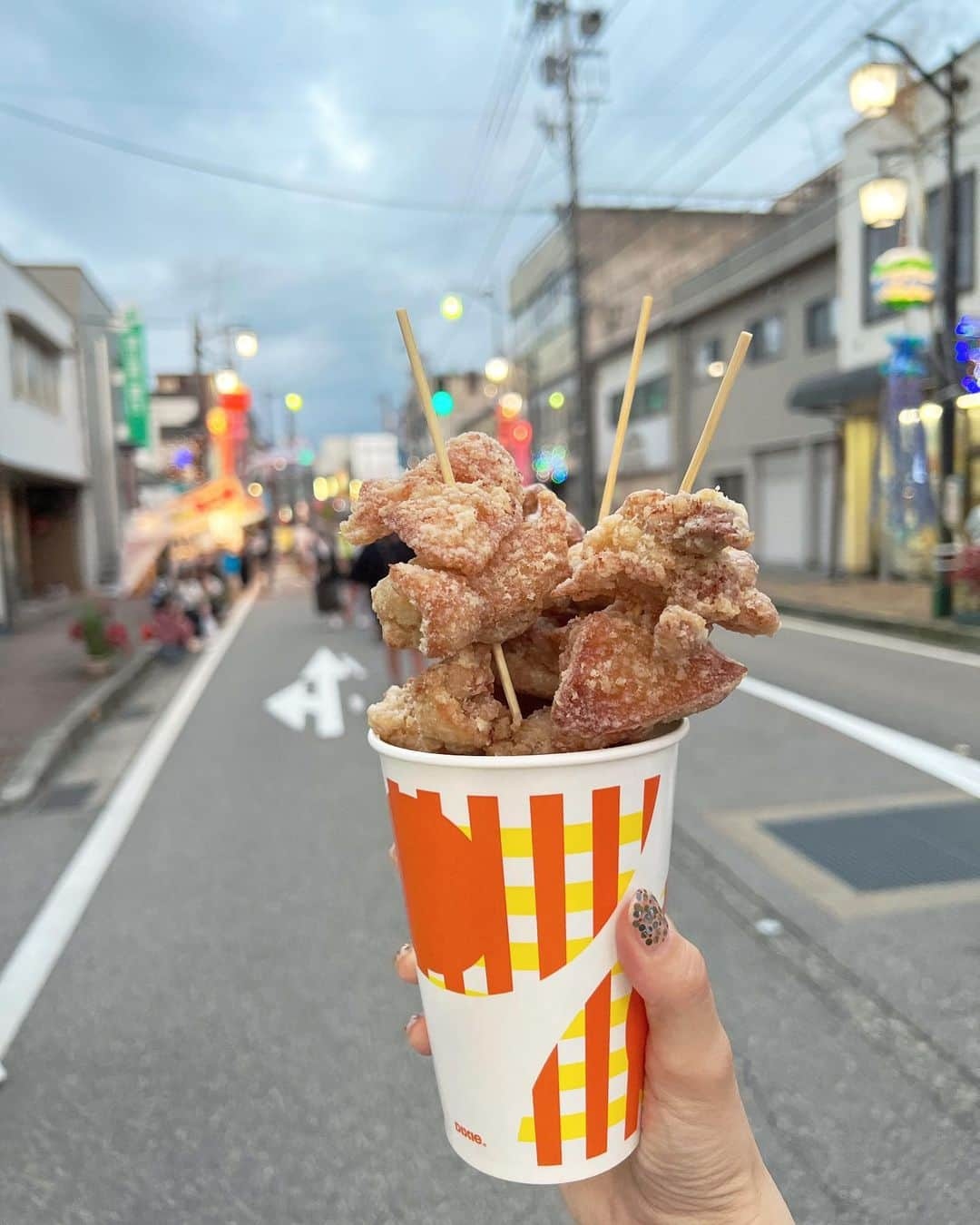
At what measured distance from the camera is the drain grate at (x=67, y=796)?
657 cm

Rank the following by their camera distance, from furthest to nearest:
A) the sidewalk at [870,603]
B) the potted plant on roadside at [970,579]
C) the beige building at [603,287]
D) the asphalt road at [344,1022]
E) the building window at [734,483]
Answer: the beige building at [603,287] < the building window at [734,483] < the sidewalk at [870,603] < the potted plant on roadside at [970,579] < the asphalt road at [344,1022]

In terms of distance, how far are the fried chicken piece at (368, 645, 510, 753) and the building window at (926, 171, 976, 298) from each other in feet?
58.2

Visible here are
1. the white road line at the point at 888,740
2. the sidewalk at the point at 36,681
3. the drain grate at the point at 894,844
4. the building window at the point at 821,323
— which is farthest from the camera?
the building window at the point at 821,323

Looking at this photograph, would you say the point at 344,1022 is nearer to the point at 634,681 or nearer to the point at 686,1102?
the point at 686,1102

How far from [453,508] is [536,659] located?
0.32 metres

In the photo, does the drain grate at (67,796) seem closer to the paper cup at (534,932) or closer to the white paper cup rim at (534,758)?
the paper cup at (534,932)

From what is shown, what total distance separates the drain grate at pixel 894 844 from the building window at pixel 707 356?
23.8 meters

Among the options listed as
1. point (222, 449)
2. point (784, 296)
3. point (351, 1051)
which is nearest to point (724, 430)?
point (784, 296)

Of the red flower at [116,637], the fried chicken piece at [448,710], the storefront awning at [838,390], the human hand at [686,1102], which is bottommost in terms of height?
the red flower at [116,637]

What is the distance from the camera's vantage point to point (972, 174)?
16.4 meters

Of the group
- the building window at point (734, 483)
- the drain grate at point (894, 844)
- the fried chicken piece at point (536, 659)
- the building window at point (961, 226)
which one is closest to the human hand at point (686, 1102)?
the fried chicken piece at point (536, 659)

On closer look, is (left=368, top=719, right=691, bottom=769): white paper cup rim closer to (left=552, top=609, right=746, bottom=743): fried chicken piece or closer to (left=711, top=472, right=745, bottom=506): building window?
(left=552, top=609, right=746, bottom=743): fried chicken piece

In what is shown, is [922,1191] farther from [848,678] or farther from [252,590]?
[252,590]

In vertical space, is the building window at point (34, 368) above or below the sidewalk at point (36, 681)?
above
